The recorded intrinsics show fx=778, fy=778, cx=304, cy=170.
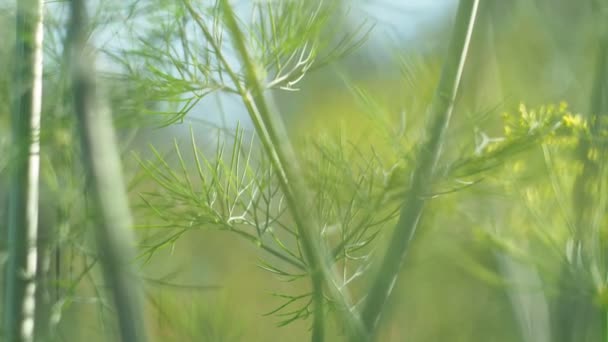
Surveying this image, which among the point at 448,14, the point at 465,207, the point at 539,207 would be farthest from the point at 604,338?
the point at 448,14

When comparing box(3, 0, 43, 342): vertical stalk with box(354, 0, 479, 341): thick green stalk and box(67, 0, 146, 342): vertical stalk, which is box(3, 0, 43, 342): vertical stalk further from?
box(354, 0, 479, 341): thick green stalk

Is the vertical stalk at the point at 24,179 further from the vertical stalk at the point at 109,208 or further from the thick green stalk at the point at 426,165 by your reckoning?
the thick green stalk at the point at 426,165

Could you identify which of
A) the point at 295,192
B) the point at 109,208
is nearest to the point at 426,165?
the point at 295,192

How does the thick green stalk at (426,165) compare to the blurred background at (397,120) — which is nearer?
the thick green stalk at (426,165)

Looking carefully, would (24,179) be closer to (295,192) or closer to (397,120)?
(295,192)

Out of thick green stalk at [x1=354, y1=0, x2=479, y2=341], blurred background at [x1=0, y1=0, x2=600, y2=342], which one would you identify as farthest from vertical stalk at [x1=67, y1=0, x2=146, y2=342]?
thick green stalk at [x1=354, y1=0, x2=479, y2=341]

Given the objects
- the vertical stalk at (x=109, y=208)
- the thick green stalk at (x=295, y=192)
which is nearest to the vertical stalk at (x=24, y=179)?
the vertical stalk at (x=109, y=208)
